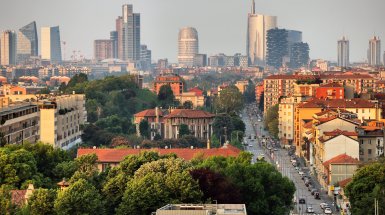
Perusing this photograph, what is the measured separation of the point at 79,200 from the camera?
27.6 m

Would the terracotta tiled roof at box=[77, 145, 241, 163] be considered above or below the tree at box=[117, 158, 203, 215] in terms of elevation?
below

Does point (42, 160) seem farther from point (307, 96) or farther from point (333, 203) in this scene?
point (307, 96)

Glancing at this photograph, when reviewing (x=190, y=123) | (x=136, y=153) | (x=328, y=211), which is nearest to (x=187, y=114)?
(x=190, y=123)

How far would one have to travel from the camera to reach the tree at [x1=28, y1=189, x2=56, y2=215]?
2706cm

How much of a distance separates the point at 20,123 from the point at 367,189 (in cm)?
1707

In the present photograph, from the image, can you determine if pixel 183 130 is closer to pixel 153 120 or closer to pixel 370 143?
pixel 153 120

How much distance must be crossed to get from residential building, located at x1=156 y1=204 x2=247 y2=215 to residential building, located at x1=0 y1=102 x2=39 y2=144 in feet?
59.5

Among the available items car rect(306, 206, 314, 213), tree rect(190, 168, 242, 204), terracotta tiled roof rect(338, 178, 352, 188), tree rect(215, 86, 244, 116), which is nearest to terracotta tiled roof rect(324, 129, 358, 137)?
terracotta tiled roof rect(338, 178, 352, 188)

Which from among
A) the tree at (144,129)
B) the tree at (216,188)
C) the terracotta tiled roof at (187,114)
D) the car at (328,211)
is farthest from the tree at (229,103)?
the tree at (216,188)

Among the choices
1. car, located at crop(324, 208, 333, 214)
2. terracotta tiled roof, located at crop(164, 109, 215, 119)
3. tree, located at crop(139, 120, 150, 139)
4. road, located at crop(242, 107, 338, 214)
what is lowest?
road, located at crop(242, 107, 338, 214)

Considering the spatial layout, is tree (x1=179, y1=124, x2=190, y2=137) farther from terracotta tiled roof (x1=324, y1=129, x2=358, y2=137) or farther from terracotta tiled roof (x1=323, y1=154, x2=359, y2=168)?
terracotta tiled roof (x1=323, y1=154, x2=359, y2=168)

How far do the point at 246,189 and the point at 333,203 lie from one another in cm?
767

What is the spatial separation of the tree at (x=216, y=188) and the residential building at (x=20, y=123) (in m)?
13.8

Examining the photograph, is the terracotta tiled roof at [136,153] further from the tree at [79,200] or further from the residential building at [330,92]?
the residential building at [330,92]
